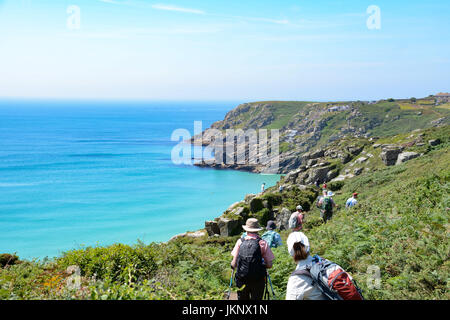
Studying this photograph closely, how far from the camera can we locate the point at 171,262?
11.4m

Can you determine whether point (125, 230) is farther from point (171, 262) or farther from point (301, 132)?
point (301, 132)

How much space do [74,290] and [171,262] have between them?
5.26 meters

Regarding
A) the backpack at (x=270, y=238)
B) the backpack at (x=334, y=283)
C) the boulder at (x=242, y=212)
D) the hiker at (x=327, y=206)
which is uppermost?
the backpack at (x=334, y=283)

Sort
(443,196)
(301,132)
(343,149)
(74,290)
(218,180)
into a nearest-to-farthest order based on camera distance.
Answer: (74,290) → (443,196) → (343,149) → (218,180) → (301,132)

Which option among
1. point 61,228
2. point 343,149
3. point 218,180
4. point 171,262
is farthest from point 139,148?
point 171,262

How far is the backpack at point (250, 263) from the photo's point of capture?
645 cm

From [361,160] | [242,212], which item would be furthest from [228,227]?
[361,160]

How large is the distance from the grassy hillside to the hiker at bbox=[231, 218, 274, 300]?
0.55m

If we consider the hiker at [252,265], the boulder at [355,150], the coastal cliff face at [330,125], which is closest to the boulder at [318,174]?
the boulder at [355,150]

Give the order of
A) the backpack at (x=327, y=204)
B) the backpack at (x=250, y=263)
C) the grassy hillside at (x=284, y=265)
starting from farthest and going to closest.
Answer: the backpack at (x=327, y=204)
the grassy hillside at (x=284, y=265)
the backpack at (x=250, y=263)

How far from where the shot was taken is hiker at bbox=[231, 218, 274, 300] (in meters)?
6.47

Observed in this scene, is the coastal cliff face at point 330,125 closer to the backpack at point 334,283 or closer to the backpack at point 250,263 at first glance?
the backpack at point 250,263

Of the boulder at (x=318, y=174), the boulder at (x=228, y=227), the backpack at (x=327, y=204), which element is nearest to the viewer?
the backpack at (x=327, y=204)

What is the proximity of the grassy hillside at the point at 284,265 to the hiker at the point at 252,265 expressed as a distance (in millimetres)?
554
